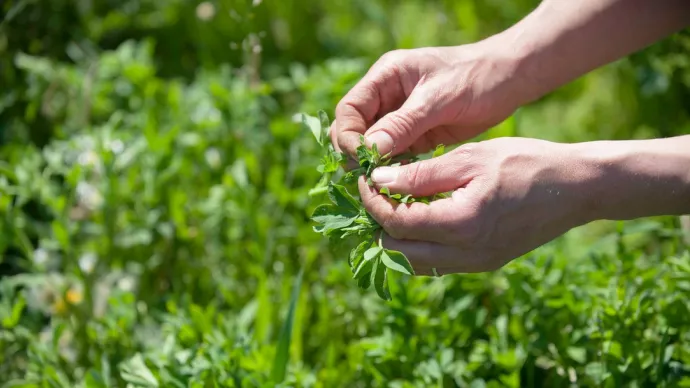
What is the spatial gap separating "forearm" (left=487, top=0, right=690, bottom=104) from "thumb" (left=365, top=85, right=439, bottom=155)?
24cm

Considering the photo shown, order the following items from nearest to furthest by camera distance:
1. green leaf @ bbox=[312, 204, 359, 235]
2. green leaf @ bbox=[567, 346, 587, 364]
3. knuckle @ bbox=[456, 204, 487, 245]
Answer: knuckle @ bbox=[456, 204, 487, 245]
green leaf @ bbox=[312, 204, 359, 235]
green leaf @ bbox=[567, 346, 587, 364]

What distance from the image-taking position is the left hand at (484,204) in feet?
4.08

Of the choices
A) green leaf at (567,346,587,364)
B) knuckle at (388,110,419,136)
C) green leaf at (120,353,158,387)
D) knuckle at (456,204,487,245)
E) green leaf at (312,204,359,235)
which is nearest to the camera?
knuckle at (456,204,487,245)

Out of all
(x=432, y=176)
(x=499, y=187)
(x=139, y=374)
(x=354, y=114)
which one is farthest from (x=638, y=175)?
(x=139, y=374)

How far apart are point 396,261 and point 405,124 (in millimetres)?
332

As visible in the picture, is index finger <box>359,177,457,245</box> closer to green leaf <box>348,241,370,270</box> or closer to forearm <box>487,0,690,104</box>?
green leaf <box>348,241,370,270</box>

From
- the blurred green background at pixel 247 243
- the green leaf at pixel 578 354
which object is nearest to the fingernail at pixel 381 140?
the blurred green background at pixel 247 243

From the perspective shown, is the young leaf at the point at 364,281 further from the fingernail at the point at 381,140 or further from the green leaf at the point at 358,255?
the fingernail at the point at 381,140

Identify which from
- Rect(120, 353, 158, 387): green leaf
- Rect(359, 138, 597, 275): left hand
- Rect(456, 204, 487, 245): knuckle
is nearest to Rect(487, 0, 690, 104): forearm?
Rect(359, 138, 597, 275): left hand

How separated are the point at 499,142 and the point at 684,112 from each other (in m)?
1.83

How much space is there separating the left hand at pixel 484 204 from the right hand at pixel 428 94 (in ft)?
0.57

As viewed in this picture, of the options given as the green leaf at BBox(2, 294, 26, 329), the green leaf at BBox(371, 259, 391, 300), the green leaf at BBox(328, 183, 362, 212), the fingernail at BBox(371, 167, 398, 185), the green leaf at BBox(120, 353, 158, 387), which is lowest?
the green leaf at BBox(120, 353, 158, 387)

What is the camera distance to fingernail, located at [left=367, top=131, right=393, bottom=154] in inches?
55.2

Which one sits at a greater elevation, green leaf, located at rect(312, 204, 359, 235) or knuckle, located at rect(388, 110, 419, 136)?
knuckle, located at rect(388, 110, 419, 136)
